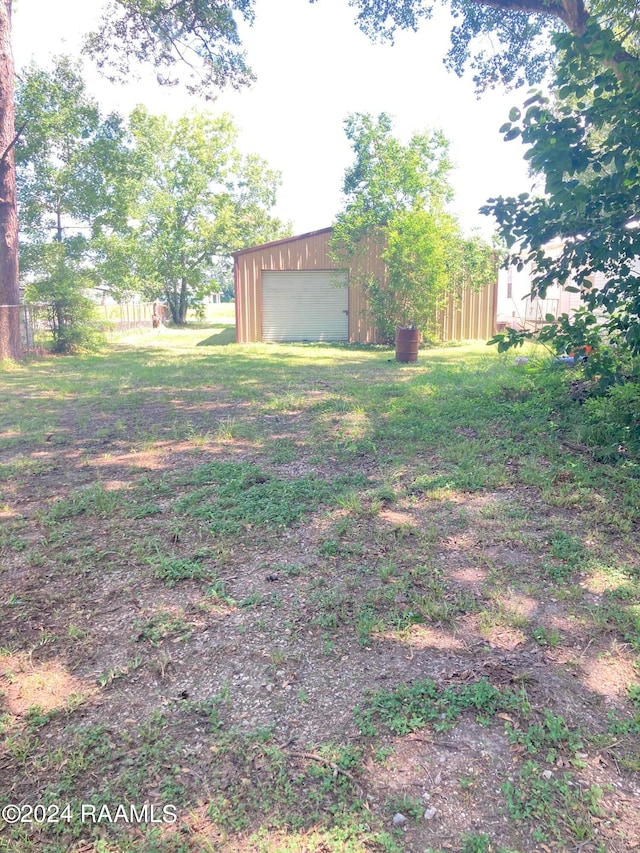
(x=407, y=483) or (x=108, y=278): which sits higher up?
(x=108, y=278)

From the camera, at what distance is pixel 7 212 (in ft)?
45.9

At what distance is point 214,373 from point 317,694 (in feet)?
30.5

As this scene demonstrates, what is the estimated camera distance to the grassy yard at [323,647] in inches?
73.0

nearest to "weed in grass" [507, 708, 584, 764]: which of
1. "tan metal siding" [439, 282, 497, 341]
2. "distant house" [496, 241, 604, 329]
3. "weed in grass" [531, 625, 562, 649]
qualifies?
"weed in grass" [531, 625, 562, 649]

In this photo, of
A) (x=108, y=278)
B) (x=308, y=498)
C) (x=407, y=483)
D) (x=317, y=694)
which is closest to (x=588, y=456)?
(x=407, y=483)

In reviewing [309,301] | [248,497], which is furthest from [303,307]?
[248,497]

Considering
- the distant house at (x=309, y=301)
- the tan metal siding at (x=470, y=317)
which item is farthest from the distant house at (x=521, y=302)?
the distant house at (x=309, y=301)

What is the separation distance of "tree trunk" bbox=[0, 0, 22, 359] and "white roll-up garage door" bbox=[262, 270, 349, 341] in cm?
774

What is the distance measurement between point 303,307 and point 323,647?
1787 centimetres

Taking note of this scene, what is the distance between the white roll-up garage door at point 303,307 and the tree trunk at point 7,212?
7.74 metres

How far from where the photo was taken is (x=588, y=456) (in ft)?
15.8

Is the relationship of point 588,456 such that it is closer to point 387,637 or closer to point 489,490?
point 489,490

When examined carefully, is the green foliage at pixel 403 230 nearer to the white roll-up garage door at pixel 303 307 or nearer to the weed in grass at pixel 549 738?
the white roll-up garage door at pixel 303 307

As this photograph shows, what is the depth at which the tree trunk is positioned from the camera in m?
13.0
